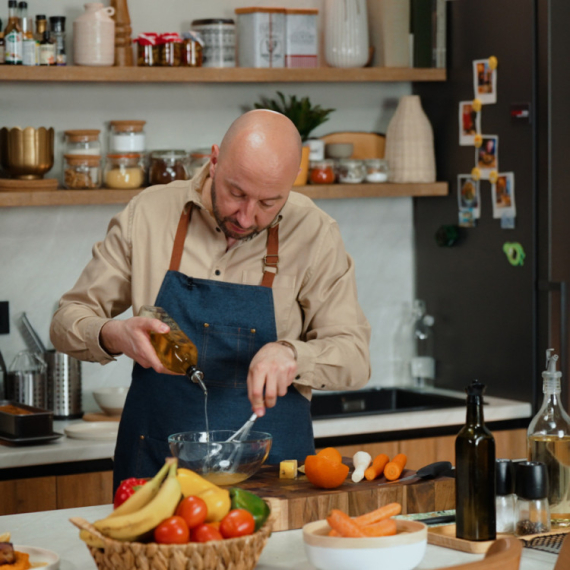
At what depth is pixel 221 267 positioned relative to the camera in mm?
2459

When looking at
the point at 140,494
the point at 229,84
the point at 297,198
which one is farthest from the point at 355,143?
the point at 140,494

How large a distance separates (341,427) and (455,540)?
5.44ft

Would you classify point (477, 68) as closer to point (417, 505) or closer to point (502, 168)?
point (502, 168)

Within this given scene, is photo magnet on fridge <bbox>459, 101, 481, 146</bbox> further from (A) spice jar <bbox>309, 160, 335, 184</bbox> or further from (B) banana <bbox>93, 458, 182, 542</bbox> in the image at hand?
(B) banana <bbox>93, 458, 182, 542</bbox>

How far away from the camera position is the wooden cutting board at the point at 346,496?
1.85 meters

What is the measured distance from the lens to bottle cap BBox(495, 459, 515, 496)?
5.69 feet

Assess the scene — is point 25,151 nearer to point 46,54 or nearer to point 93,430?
point 46,54

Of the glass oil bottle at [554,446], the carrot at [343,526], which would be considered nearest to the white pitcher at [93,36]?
the glass oil bottle at [554,446]

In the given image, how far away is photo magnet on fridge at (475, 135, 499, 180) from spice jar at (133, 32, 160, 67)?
3.87ft

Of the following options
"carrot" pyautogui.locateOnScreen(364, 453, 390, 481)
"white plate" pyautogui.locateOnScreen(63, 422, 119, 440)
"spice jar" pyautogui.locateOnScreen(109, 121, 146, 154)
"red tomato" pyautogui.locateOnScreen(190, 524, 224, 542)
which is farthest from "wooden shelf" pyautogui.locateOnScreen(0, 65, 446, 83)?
"red tomato" pyautogui.locateOnScreen(190, 524, 224, 542)

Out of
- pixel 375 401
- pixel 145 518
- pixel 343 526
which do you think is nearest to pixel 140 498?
pixel 145 518

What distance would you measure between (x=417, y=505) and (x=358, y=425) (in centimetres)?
144

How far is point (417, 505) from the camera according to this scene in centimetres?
194

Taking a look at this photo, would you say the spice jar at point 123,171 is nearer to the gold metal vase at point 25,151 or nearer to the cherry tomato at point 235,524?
the gold metal vase at point 25,151
